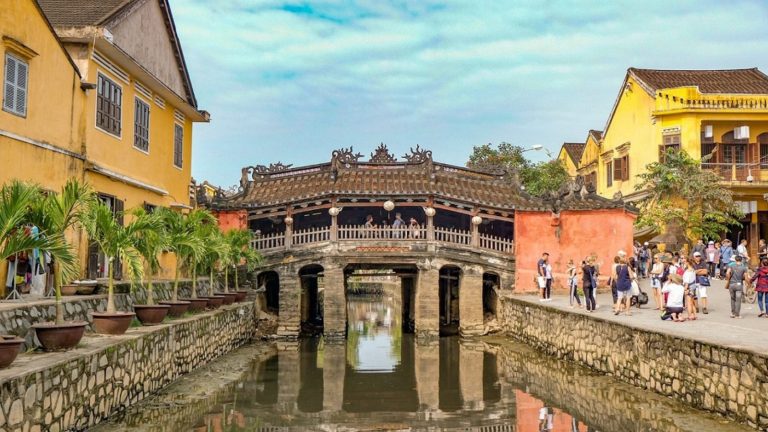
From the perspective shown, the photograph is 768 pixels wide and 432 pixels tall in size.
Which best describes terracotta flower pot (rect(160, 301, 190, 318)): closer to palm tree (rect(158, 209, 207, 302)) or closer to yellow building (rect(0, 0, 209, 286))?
palm tree (rect(158, 209, 207, 302))

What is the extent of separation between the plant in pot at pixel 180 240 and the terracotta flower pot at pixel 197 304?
414 mm

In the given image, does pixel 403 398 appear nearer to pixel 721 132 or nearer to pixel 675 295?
pixel 675 295

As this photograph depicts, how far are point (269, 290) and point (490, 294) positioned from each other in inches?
321

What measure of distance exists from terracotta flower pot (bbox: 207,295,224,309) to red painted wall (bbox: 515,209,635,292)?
33.8 ft

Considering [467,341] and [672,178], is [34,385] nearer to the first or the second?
[467,341]

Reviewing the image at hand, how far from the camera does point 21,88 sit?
12.9m

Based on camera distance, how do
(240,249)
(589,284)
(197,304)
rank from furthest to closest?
(240,249)
(589,284)
(197,304)

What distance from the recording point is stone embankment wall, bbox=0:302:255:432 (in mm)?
7062

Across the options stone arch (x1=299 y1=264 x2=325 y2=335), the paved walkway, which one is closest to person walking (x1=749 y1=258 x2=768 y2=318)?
the paved walkway

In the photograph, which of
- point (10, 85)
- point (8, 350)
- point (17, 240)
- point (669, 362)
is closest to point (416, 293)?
point (669, 362)

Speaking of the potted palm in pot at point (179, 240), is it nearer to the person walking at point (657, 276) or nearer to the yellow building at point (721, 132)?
the person walking at point (657, 276)

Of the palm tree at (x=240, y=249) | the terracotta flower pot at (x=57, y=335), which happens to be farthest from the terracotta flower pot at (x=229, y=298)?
the terracotta flower pot at (x=57, y=335)

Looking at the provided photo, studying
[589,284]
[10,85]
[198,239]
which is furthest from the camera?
[589,284]

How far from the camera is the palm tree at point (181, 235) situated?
49.5ft
